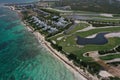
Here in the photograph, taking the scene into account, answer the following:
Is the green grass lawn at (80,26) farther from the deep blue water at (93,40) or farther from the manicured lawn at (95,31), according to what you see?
the deep blue water at (93,40)

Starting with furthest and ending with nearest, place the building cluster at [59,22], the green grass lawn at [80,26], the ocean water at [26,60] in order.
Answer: the building cluster at [59,22]
the green grass lawn at [80,26]
the ocean water at [26,60]

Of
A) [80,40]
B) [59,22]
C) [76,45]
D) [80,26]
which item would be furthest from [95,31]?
[76,45]

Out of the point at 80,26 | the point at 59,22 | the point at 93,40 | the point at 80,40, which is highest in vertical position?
the point at 93,40

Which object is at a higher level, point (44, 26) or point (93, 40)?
point (93, 40)

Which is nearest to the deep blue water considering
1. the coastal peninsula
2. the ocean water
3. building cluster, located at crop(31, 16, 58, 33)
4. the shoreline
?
the coastal peninsula

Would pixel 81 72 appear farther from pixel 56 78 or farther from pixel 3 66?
pixel 3 66

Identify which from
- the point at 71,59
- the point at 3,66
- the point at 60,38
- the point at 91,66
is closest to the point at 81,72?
the point at 91,66

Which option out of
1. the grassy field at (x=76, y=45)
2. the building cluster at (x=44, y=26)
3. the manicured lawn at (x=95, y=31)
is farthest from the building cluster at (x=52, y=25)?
the manicured lawn at (x=95, y=31)

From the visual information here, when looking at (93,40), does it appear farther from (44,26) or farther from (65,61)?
(44,26)
